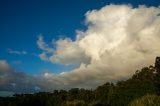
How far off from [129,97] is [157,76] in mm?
18459

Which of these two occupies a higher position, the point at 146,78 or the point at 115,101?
the point at 146,78

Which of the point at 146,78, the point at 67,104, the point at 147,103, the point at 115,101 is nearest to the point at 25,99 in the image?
the point at 67,104

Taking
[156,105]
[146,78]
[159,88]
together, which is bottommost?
[156,105]

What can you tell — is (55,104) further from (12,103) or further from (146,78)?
(146,78)

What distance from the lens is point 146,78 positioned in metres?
199

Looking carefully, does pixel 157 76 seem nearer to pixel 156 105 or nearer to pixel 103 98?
pixel 103 98

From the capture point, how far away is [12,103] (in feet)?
601

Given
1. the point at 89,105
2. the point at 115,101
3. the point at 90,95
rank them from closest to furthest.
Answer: the point at 115,101 < the point at 89,105 < the point at 90,95

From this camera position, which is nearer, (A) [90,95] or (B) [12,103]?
(B) [12,103]

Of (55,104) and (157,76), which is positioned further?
(55,104)

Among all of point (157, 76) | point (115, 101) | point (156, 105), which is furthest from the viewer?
point (115, 101)

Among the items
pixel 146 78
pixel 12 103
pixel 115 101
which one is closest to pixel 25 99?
pixel 12 103

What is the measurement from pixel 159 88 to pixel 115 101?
2907 centimetres

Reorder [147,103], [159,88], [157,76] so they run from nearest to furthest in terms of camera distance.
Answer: [147,103]
[159,88]
[157,76]
